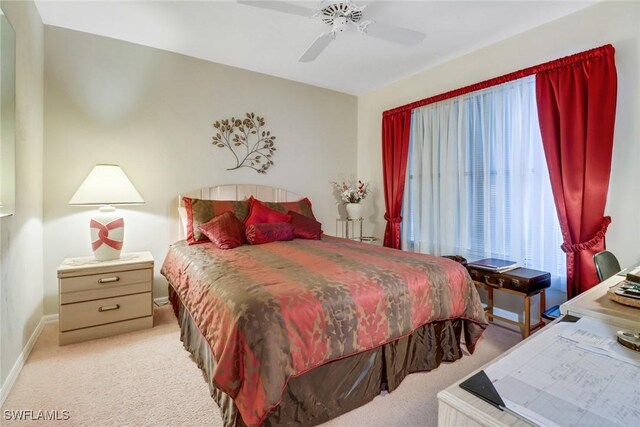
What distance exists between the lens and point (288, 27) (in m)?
2.80

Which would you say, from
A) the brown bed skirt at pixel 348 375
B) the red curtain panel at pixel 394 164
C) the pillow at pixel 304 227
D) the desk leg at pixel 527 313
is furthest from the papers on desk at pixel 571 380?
the red curtain panel at pixel 394 164

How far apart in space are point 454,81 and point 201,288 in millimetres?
3304

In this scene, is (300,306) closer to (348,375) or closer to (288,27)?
(348,375)

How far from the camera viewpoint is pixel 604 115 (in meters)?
2.32

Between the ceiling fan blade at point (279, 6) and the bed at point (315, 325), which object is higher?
the ceiling fan blade at point (279, 6)

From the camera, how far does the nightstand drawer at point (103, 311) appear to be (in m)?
2.40

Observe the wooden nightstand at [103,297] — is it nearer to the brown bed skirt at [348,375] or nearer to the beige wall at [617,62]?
the brown bed skirt at [348,375]

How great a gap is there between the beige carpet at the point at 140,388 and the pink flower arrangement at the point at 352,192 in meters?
2.33

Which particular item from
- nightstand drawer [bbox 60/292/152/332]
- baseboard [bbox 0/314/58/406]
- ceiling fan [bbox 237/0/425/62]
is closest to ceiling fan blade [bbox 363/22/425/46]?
ceiling fan [bbox 237/0/425/62]

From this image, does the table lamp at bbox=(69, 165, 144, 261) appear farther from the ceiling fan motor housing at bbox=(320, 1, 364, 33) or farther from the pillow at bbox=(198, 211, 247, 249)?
the ceiling fan motor housing at bbox=(320, 1, 364, 33)

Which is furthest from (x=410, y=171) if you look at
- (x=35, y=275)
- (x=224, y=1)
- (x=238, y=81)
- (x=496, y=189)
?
(x=35, y=275)

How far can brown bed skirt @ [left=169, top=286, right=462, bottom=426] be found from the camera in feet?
5.02

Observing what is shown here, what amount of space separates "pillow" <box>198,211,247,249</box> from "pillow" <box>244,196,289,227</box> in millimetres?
186

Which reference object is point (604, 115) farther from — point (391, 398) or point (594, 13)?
point (391, 398)
